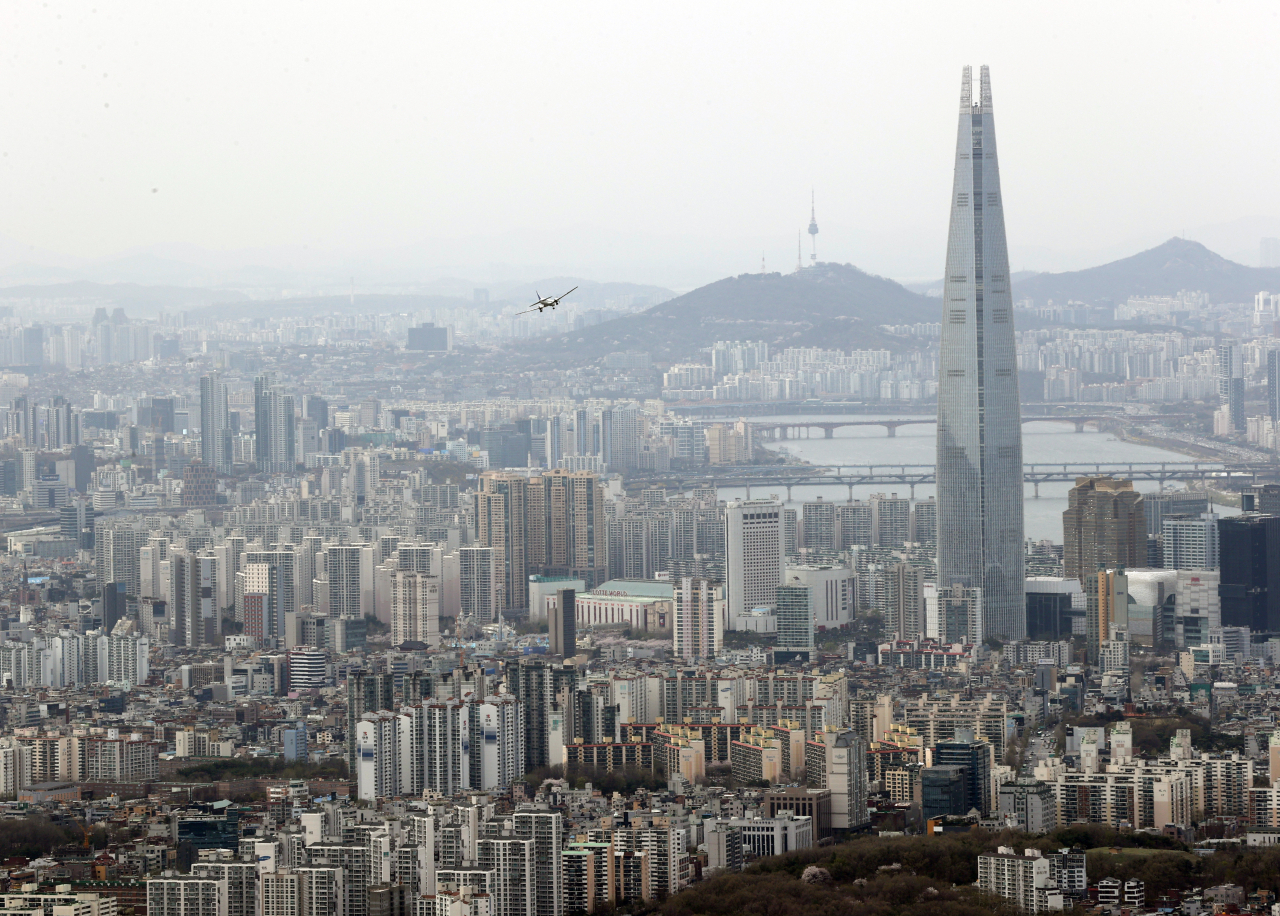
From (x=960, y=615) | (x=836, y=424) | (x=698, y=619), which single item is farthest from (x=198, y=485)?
(x=960, y=615)

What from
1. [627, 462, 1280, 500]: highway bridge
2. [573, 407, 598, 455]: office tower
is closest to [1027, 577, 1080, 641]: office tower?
[627, 462, 1280, 500]: highway bridge

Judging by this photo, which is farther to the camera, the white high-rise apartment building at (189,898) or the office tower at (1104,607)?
the office tower at (1104,607)

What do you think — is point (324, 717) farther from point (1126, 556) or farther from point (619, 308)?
point (619, 308)

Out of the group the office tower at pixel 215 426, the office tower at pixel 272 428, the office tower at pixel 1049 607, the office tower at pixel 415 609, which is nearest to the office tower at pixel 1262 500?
the office tower at pixel 1049 607

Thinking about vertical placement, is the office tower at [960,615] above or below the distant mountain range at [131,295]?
below

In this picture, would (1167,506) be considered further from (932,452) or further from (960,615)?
(960,615)

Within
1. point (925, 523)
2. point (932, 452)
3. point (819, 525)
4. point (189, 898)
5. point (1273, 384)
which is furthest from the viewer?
point (1273, 384)

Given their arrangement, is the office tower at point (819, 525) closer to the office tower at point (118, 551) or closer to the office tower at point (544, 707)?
the office tower at point (118, 551)
